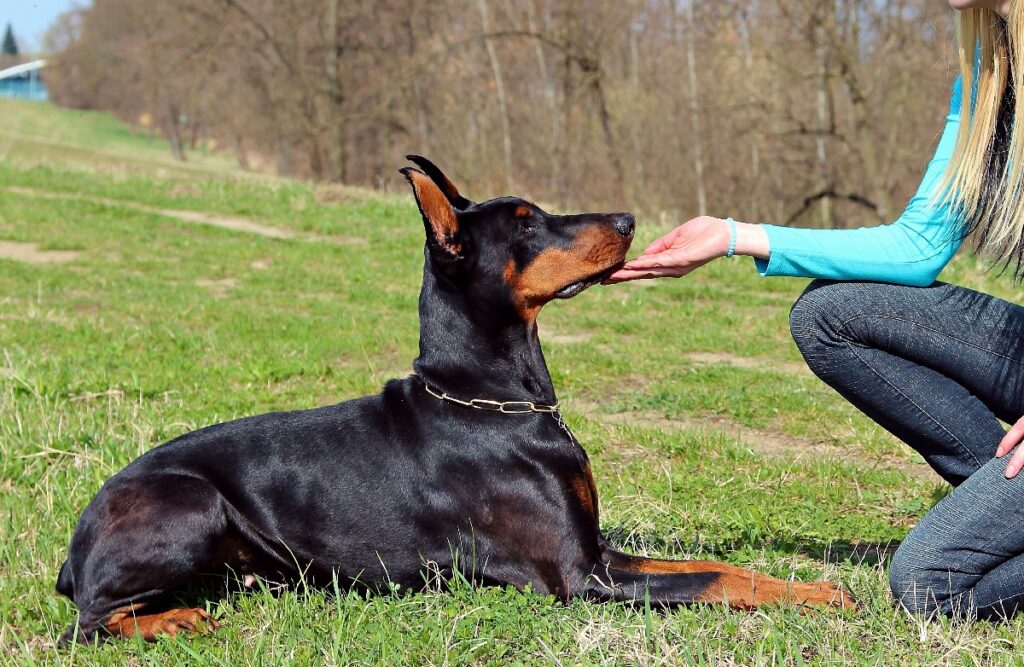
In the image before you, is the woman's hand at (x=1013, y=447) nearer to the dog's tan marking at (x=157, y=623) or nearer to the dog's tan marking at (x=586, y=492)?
the dog's tan marking at (x=586, y=492)

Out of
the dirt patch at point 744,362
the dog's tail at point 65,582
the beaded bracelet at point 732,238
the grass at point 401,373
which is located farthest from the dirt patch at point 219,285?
the beaded bracelet at point 732,238

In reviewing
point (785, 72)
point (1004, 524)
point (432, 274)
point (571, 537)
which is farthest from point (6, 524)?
point (785, 72)

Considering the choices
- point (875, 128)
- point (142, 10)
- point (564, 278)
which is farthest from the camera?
point (142, 10)

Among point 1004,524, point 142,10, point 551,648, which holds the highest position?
point 142,10

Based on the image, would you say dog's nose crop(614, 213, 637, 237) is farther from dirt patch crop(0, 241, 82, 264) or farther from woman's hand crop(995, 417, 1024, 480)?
dirt patch crop(0, 241, 82, 264)

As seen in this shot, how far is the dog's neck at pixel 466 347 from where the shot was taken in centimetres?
361

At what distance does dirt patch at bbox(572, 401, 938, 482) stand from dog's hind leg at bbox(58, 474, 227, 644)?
2990 mm

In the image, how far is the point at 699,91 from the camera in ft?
72.5

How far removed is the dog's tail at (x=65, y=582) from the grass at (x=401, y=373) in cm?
4

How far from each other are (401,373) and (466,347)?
3873 millimetres

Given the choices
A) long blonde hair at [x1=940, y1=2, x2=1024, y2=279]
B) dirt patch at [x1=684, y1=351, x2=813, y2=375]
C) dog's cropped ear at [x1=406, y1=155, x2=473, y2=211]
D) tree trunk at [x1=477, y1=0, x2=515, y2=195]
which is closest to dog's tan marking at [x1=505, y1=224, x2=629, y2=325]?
dog's cropped ear at [x1=406, y1=155, x2=473, y2=211]

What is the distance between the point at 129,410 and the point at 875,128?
18365 mm

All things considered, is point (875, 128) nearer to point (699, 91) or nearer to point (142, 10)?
point (699, 91)

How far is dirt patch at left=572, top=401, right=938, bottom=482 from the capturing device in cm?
523
